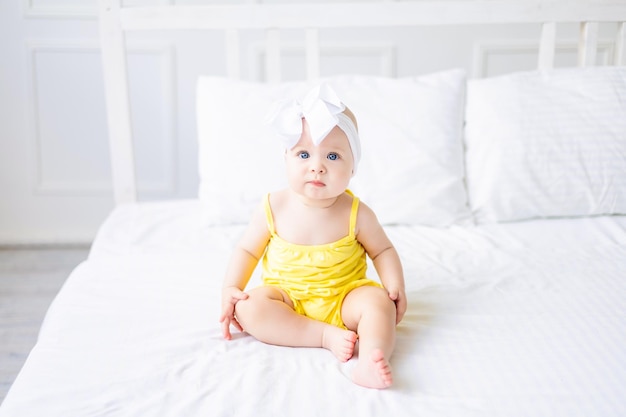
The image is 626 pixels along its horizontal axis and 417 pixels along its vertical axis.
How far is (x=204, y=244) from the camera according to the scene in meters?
1.64

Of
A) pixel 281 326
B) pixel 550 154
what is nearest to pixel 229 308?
pixel 281 326

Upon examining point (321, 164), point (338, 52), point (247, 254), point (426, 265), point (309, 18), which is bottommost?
point (426, 265)

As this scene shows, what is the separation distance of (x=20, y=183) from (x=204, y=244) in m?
1.46

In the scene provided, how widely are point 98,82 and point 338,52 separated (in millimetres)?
924

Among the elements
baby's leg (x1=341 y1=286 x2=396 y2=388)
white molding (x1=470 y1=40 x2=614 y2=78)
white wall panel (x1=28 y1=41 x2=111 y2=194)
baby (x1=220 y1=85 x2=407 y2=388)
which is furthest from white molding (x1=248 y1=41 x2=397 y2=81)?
baby's leg (x1=341 y1=286 x2=396 y2=388)

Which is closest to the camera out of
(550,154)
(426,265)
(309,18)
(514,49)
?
(426,265)

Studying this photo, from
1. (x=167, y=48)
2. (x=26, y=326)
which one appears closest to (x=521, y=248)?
(x=26, y=326)

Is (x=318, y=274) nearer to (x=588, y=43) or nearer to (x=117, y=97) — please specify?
(x=117, y=97)

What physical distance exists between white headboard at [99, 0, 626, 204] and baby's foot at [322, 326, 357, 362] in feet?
3.28

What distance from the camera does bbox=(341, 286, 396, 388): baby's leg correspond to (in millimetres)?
967

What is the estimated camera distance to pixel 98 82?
2.66 m

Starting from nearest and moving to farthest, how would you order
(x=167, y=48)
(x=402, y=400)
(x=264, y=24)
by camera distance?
(x=402, y=400)
(x=264, y=24)
(x=167, y=48)

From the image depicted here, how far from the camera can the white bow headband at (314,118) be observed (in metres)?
1.10

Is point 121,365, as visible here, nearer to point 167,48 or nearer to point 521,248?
point 521,248
